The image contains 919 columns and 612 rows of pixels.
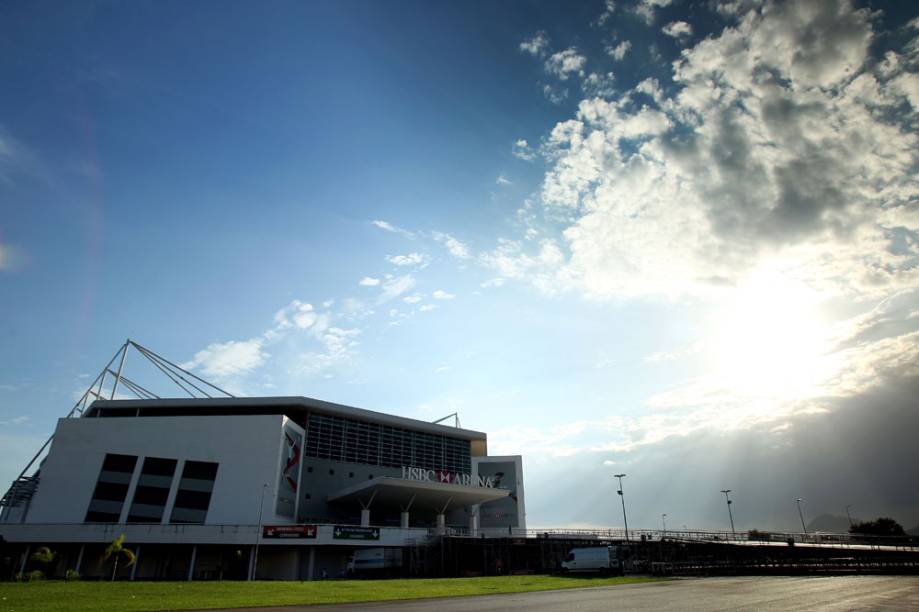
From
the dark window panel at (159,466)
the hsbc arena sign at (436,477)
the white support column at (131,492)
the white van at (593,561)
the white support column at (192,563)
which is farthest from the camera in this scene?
the hsbc arena sign at (436,477)

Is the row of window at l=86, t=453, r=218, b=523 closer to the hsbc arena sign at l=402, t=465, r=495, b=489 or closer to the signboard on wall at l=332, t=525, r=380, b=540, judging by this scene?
the signboard on wall at l=332, t=525, r=380, b=540

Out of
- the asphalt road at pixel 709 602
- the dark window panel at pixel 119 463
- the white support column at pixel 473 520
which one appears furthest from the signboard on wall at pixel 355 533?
the asphalt road at pixel 709 602

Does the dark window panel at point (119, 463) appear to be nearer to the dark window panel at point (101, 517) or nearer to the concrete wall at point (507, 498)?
the dark window panel at point (101, 517)

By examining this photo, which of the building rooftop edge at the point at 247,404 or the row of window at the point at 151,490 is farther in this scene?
the building rooftop edge at the point at 247,404

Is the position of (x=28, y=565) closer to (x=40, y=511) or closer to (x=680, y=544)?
(x=40, y=511)

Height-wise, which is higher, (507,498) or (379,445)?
(379,445)

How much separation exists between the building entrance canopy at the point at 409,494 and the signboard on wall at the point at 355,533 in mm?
6034

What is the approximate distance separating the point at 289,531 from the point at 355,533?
21.4 feet

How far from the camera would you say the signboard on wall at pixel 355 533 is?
53.5 metres

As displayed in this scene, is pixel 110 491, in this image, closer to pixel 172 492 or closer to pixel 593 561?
pixel 172 492

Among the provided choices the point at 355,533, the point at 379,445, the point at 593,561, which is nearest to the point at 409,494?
the point at 379,445

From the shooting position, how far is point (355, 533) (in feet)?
180

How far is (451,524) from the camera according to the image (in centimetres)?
8588

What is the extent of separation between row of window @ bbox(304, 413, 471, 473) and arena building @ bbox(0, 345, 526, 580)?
0.18 m
